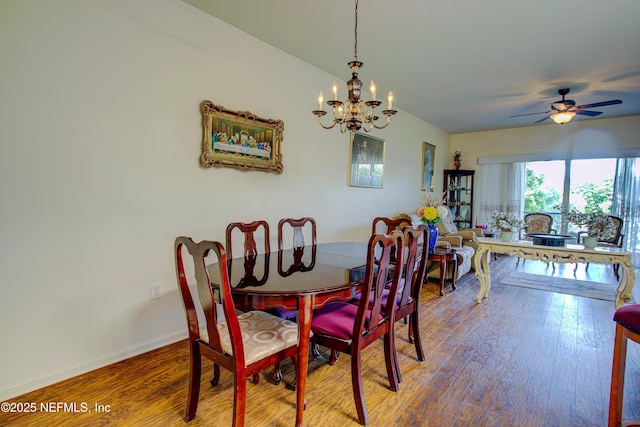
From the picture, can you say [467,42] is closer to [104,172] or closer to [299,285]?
[299,285]

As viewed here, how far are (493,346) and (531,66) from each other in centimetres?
291

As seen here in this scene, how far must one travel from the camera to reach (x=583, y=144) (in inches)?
227

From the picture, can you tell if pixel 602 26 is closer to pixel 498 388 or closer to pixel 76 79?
pixel 498 388

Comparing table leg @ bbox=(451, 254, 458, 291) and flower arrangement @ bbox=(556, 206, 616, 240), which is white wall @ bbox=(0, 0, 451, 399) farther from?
flower arrangement @ bbox=(556, 206, 616, 240)

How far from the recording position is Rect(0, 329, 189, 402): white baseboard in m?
1.79

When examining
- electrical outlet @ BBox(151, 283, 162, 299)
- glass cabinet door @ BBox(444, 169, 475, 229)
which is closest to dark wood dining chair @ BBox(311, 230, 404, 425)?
electrical outlet @ BBox(151, 283, 162, 299)

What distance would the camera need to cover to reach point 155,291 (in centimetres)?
235

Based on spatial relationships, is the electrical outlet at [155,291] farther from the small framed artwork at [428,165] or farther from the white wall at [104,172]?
the small framed artwork at [428,165]

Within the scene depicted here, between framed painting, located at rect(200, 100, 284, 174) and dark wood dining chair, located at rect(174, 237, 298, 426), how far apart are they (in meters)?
1.25

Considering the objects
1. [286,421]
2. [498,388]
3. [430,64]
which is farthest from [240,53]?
[498,388]

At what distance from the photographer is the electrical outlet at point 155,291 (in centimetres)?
234

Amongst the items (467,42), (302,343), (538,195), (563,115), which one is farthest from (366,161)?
(538,195)

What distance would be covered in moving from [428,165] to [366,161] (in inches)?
91.6

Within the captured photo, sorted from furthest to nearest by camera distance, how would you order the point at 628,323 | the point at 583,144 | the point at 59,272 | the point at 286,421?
the point at 583,144
the point at 59,272
the point at 286,421
the point at 628,323
